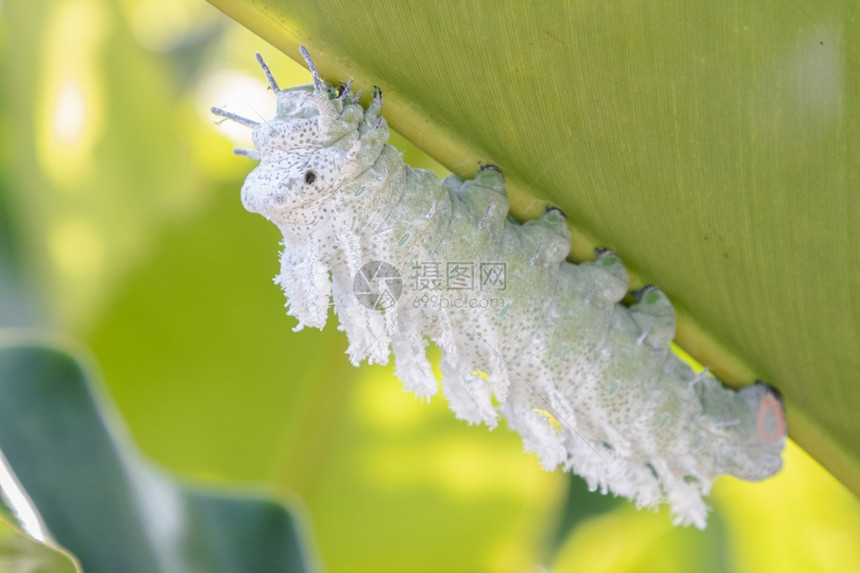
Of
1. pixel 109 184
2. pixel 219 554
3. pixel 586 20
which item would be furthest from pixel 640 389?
pixel 109 184

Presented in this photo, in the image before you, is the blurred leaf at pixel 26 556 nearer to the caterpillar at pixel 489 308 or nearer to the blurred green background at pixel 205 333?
the caterpillar at pixel 489 308

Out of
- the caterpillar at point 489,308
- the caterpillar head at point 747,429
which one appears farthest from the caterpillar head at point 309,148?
the caterpillar head at point 747,429

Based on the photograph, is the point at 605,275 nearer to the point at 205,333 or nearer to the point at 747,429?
the point at 747,429

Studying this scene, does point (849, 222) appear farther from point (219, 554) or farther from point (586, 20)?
point (219, 554)

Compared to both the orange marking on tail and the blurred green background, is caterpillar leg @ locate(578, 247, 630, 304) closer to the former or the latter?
the orange marking on tail

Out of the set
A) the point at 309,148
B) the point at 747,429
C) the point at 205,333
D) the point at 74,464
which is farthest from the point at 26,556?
the point at 747,429
